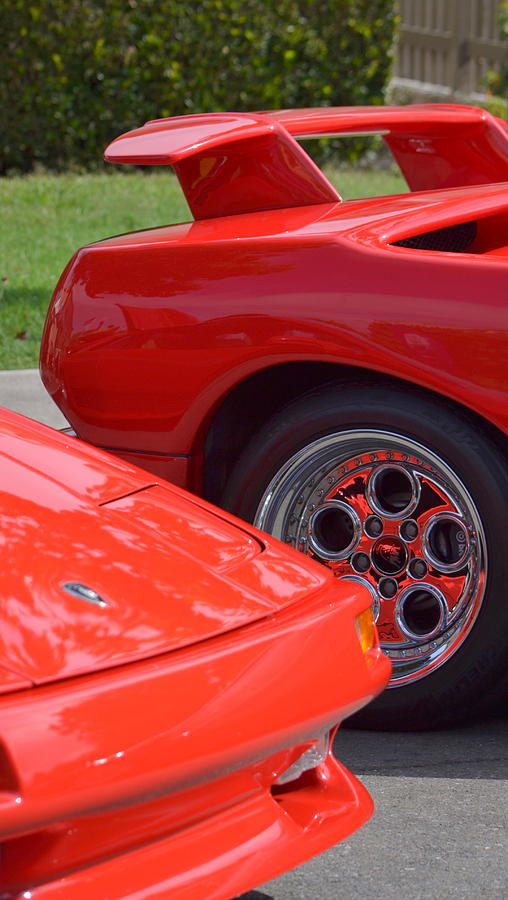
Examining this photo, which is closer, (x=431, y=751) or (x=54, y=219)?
(x=431, y=751)

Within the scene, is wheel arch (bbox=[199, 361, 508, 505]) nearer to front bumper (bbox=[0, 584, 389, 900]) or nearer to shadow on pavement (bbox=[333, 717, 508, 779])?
shadow on pavement (bbox=[333, 717, 508, 779])

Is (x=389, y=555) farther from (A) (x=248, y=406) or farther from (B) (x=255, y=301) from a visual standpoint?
(B) (x=255, y=301)

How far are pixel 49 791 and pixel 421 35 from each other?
49.9 feet

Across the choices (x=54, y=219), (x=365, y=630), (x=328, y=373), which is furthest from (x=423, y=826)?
(x=54, y=219)

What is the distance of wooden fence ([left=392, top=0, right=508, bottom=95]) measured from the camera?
1573 centimetres

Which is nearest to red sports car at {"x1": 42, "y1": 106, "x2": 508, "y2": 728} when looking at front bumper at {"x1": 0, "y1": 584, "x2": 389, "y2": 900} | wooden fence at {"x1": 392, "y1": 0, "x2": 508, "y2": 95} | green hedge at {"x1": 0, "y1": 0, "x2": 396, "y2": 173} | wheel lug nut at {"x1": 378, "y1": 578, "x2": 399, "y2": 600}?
wheel lug nut at {"x1": 378, "y1": 578, "x2": 399, "y2": 600}

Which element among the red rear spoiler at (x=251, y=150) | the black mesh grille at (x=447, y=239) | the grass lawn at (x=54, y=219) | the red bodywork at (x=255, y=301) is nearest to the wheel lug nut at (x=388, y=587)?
the red bodywork at (x=255, y=301)

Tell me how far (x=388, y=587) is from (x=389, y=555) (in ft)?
0.27

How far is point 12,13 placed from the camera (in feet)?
37.3

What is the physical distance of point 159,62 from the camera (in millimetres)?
12094

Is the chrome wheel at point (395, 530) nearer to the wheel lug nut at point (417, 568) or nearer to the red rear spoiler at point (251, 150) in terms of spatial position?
the wheel lug nut at point (417, 568)

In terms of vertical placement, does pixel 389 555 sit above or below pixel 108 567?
below

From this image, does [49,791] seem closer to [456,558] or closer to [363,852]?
[363,852]

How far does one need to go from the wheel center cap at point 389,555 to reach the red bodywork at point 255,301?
16.3 inches
